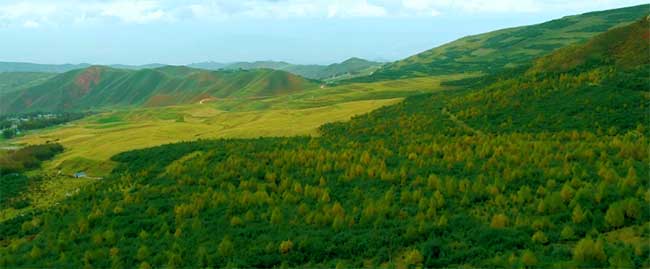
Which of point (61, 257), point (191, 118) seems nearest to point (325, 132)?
point (61, 257)

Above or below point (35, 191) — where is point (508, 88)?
above

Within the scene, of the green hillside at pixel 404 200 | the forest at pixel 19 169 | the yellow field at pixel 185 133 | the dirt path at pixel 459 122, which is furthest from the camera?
the yellow field at pixel 185 133

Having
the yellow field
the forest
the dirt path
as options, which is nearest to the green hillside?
the dirt path

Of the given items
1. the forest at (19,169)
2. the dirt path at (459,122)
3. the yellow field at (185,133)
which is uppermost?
the dirt path at (459,122)

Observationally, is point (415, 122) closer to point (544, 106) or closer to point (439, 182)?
point (544, 106)

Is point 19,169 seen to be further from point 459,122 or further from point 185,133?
point 459,122

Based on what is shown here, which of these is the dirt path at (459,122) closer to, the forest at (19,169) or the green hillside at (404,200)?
the green hillside at (404,200)

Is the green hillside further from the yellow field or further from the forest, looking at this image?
the yellow field

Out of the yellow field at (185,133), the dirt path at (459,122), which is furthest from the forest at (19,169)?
the dirt path at (459,122)

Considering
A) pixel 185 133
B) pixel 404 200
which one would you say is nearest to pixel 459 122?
pixel 404 200
